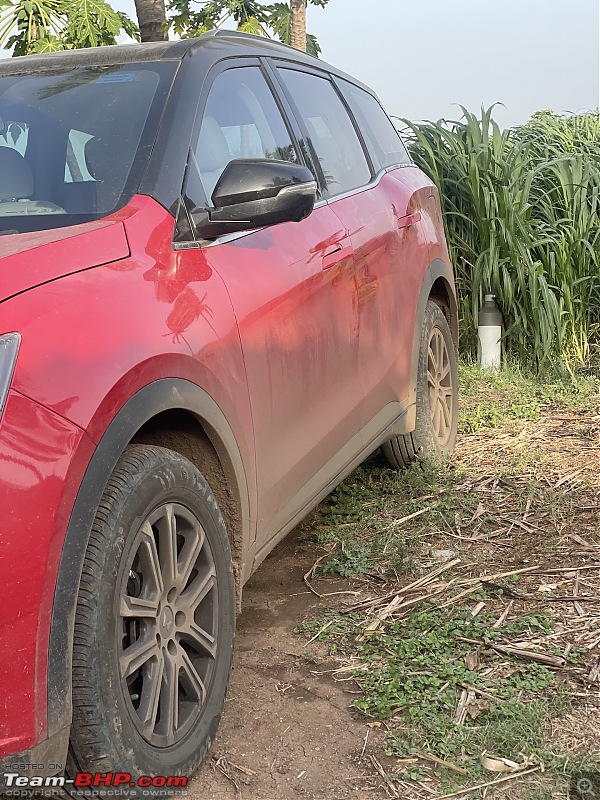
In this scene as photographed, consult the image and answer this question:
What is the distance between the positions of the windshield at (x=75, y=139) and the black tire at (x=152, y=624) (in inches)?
28.4

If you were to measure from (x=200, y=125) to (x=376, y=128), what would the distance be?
1902mm

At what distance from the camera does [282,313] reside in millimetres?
2719

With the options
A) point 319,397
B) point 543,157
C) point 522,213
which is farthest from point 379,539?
point 543,157

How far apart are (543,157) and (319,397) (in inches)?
188

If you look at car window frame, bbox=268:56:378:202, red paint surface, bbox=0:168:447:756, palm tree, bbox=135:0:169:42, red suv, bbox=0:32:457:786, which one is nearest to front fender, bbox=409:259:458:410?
red paint surface, bbox=0:168:447:756

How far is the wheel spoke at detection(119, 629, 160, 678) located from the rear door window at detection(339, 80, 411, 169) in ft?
8.65

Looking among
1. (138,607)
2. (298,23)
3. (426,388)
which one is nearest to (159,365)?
(138,607)

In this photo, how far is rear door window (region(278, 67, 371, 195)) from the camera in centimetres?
341

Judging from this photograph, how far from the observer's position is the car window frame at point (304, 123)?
331cm

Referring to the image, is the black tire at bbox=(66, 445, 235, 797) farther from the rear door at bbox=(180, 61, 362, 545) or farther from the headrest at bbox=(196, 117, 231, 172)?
the headrest at bbox=(196, 117, 231, 172)

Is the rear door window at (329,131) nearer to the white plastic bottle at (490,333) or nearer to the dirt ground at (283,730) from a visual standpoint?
the dirt ground at (283,730)

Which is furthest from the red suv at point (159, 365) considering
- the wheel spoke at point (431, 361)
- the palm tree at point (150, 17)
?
the palm tree at point (150, 17)

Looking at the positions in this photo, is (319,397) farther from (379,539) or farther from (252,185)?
(379,539)

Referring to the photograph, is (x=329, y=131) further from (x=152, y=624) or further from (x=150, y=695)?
(x=150, y=695)
